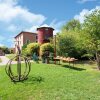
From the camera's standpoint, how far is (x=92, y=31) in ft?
91.9

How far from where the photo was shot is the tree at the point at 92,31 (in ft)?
91.5

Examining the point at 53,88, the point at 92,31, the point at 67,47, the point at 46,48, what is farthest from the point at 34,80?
the point at 46,48

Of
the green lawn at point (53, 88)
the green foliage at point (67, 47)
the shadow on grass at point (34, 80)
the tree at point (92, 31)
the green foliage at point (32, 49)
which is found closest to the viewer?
the green lawn at point (53, 88)

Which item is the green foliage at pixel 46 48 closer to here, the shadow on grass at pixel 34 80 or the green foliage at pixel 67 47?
the green foliage at pixel 67 47

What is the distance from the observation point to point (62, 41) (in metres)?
36.9

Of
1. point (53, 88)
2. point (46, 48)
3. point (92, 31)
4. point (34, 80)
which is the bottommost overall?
point (53, 88)

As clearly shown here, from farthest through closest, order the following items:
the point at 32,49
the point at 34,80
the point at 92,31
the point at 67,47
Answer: the point at 32,49
the point at 67,47
the point at 92,31
the point at 34,80

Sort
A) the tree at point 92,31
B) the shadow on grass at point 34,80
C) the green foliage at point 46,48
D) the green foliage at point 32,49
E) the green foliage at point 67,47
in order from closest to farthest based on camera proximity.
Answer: the shadow on grass at point 34,80
the tree at point 92,31
the green foliage at point 67,47
the green foliage at point 46,48
the green foliage at point 32,49

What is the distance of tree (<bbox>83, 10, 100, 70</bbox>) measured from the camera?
2788 cm

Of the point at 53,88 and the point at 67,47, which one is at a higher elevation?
the point at 67,47

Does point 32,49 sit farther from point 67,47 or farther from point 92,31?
point 92,31

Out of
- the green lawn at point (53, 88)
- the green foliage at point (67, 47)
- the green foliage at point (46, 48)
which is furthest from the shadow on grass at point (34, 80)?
the green foliage at point (46, 48)

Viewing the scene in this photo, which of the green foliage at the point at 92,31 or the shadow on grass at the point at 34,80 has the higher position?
the green foliage at the point at 92,31

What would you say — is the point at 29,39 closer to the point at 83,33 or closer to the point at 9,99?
the point at 83,33
